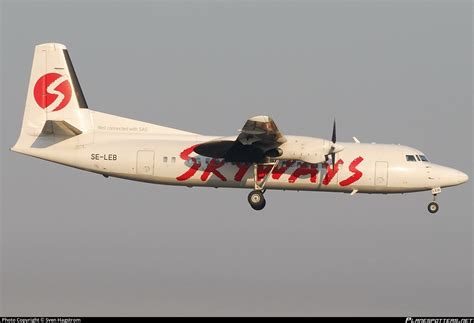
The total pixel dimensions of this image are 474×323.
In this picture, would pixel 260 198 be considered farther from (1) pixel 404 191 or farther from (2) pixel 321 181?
(1) pixel 404 191

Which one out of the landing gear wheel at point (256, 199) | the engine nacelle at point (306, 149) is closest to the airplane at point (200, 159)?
the landing gear wheel at point (256, 199)

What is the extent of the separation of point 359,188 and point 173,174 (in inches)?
232

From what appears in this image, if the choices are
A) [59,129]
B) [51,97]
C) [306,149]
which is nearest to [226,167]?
[306,149]

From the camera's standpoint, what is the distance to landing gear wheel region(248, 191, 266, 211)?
25391mm

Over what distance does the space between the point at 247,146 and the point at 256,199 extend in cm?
190

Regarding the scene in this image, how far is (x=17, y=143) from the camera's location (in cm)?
2625

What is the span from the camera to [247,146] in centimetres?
2445

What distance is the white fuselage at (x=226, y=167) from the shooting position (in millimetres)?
25453

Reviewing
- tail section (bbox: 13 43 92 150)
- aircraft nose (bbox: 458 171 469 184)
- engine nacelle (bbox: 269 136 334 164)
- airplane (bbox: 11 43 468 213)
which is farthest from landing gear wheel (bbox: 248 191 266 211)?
aircraft nose (bbox: 458 171 469 184)

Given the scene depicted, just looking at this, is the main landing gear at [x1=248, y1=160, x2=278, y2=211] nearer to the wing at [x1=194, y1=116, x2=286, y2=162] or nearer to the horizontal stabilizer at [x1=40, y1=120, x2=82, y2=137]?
the wing at [x1=194, y1=116, x2=286, y2=162]

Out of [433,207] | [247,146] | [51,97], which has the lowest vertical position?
[433,207]

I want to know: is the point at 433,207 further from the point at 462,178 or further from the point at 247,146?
the point at 247,146

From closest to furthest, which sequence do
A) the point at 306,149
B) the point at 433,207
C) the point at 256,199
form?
the point at 306,149
the point at 256,199
the point at 433,207

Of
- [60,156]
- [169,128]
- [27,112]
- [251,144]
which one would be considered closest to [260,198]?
[251,144]
